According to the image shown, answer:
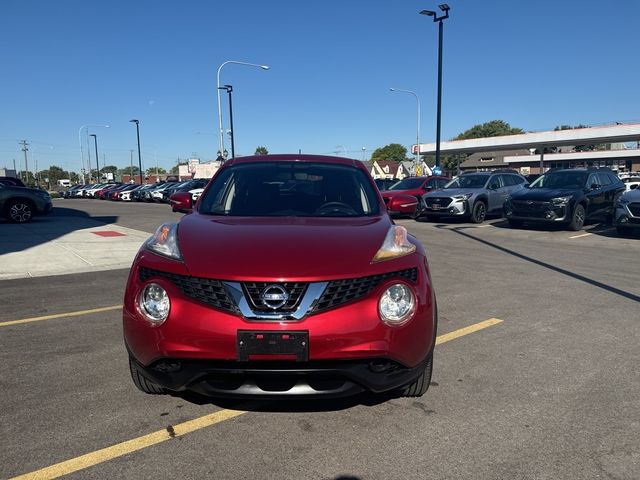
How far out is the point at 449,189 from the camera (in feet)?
57.6

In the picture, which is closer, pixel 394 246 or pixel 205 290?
pixel 205 290

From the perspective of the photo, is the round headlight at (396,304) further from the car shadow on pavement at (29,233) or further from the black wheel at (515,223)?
the black wheel at (515,223)

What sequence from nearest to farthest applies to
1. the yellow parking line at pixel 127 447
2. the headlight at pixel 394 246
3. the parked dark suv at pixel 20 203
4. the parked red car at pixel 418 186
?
the yellow parking line at pixel 127 447
the headlight at pixel 394 246
the parked dark suv at pixel 20 203
the parked red car at pixel 418 186

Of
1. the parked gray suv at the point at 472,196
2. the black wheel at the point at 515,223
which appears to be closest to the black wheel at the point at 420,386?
the black wheel at the point at 515,223

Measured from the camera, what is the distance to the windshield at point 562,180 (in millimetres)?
14516

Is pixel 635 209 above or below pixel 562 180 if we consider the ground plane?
below

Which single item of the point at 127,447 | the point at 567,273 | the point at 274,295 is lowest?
the point at 567,273

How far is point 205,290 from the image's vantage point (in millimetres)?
2691

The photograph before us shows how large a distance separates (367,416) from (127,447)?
1.44 metres

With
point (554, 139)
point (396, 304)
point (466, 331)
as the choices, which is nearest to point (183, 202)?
point (396, 304)

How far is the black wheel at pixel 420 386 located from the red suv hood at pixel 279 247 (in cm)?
84

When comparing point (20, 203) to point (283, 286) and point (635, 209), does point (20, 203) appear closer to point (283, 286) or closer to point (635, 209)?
point (283, 286)

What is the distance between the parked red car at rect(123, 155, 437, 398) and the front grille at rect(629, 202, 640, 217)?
37.2 ft

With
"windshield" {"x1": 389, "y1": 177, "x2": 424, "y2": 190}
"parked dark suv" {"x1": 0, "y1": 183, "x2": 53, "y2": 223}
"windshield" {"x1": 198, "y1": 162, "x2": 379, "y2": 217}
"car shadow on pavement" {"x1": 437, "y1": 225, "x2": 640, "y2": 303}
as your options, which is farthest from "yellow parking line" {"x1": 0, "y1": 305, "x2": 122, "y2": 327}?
"windshield" {"x1": 389, "y1": 177, "x2": 424, "y2": 190}
